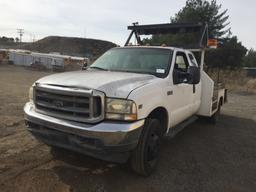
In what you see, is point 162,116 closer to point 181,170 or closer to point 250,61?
point 181,170

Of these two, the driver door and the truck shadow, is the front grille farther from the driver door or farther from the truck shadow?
the driver door

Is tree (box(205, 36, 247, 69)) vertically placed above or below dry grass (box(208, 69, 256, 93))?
above

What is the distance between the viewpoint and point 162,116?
4.54 metres

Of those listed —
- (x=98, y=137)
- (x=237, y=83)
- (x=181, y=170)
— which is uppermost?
(x=98, y=137)

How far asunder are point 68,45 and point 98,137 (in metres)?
103

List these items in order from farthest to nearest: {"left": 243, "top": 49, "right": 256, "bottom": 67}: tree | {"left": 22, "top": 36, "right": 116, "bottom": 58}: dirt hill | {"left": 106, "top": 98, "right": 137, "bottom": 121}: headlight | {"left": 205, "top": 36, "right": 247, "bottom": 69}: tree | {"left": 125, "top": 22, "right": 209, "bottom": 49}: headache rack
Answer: {"left": 22, "top": 36, "right": 116, "bottom": 58}: dirt hill → {"left": 243, "top": 49, "right": 256, "bottom": 67}: tree → {"left": 205, "top": 36, "right": 247, "bottom": 69}: tree → {"left": 125, "top": 22, "right": 209, "bottom": 49}: headache rack → {"left": 106, "top": 98, "right": 137, "bottom": 121}: headlight

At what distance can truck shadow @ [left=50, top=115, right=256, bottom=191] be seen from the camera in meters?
3.80

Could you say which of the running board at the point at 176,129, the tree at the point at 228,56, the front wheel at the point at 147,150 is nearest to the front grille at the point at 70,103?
the front wheel at the point at 147,150

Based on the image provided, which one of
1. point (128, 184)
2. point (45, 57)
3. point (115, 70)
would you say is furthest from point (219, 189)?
point (45, 57)

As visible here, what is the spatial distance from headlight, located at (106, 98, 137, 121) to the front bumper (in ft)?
0.32

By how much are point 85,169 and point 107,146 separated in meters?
0.97

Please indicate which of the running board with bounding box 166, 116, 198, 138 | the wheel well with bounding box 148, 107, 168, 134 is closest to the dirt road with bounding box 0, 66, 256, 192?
A: the running board with bounding box 166, 116, 198, 138

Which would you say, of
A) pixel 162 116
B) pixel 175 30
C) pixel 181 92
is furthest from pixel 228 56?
pixel 162 116

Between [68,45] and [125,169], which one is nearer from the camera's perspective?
[125,169]
